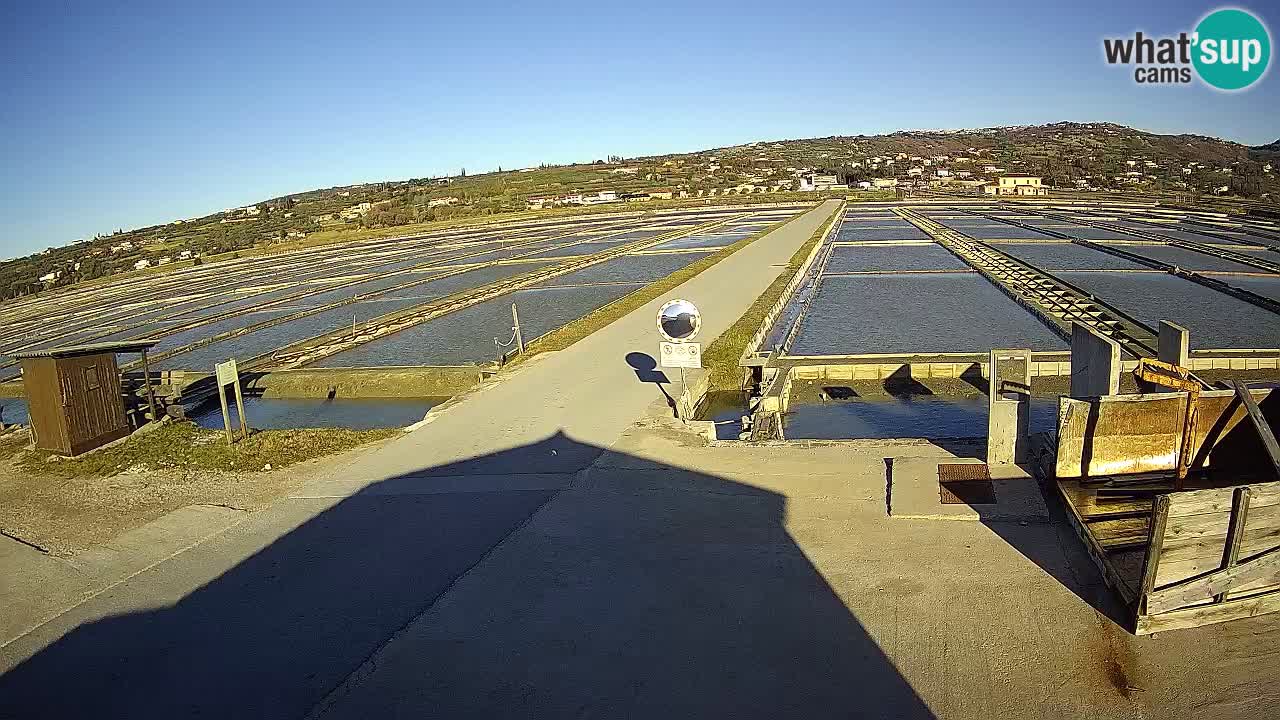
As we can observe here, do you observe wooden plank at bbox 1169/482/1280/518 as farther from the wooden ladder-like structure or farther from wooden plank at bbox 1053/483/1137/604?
the wooden ladder-like structure

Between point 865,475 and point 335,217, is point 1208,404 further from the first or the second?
point 335,217

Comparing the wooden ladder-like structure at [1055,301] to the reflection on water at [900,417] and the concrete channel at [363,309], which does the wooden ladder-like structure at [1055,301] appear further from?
the concrete channel at [363,309]

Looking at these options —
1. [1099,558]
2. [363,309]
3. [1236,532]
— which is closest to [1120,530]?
[1099,558]

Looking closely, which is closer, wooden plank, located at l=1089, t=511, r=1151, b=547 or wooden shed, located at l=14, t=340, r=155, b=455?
wooden plank, located at l=1089, t=511, r=1151, b=547

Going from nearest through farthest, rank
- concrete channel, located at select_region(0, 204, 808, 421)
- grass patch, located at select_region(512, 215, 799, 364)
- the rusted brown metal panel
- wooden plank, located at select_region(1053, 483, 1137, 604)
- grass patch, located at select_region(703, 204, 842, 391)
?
wooden plank, located at select_region(1053, 483, 1137, 604) < the rusted brown metal panel < grass patch, located at select_region(703, 204, 842, 391) < grass patch, located at select_region(512, 215, 799, 364) < concrete channel, located at select_region(0, 204, 808, 421)

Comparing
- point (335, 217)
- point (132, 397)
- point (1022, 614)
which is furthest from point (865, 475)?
point (335, 217)

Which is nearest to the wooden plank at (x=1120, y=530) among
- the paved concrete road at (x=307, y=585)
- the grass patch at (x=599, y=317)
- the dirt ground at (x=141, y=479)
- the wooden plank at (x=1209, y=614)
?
the wooden plank at (x=1209, y=614)

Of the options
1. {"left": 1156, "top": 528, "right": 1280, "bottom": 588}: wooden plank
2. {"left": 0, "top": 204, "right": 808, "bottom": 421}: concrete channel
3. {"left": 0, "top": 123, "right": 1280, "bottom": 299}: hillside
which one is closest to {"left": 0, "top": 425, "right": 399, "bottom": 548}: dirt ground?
{"left": 0, "top": 204, "right": 808, "bottom": 421}: concrete channel
